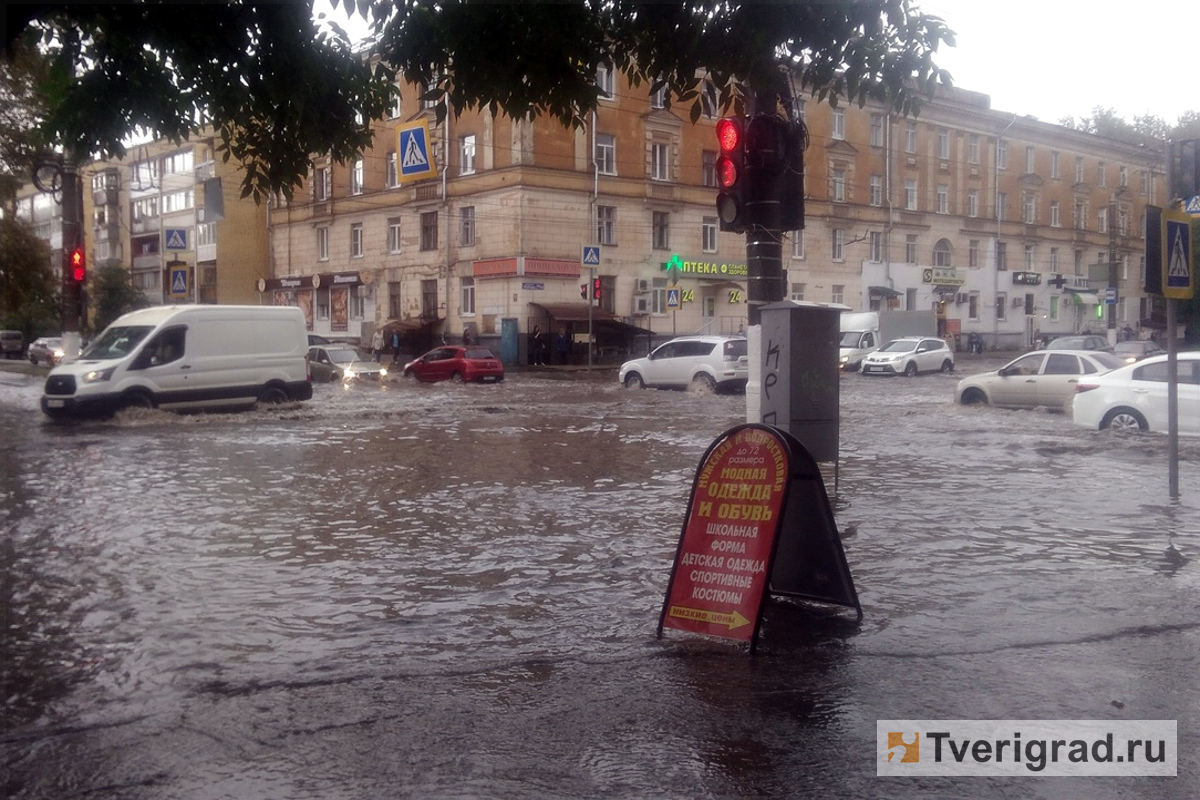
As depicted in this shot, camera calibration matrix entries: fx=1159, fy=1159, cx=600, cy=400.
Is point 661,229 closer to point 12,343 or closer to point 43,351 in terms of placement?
point 43,351

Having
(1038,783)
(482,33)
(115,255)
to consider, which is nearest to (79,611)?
(482,33)

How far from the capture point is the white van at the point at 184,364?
67.2 ft

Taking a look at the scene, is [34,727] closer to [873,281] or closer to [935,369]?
[935,369]

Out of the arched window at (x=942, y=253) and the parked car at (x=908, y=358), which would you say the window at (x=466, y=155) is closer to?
the parked car at (x=908, y=358)

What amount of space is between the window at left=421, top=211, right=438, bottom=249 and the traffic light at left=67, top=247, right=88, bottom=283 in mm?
24924

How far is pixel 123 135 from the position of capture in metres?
7.20

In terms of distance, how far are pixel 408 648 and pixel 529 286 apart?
4009 cm

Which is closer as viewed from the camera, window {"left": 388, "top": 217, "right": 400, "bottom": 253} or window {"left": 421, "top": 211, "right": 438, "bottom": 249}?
window {"left": 421, "top": 211, "right": 438, "bottom": 249}

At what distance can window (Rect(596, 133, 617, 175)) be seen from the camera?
157 ft

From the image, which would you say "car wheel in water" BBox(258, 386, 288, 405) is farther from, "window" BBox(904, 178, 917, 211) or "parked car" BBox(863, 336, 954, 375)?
"window" BBox(904, 178, 917, 211)

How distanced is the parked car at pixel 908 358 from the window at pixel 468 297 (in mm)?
16489

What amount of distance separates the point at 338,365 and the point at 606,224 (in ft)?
53.5

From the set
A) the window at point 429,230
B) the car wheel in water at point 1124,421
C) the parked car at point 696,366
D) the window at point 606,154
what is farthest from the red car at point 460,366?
the car wheel in water at point 1124,421

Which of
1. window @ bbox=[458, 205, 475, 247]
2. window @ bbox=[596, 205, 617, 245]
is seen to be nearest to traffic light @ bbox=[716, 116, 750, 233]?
window @ bbox=[596, 205, 617, 245]
